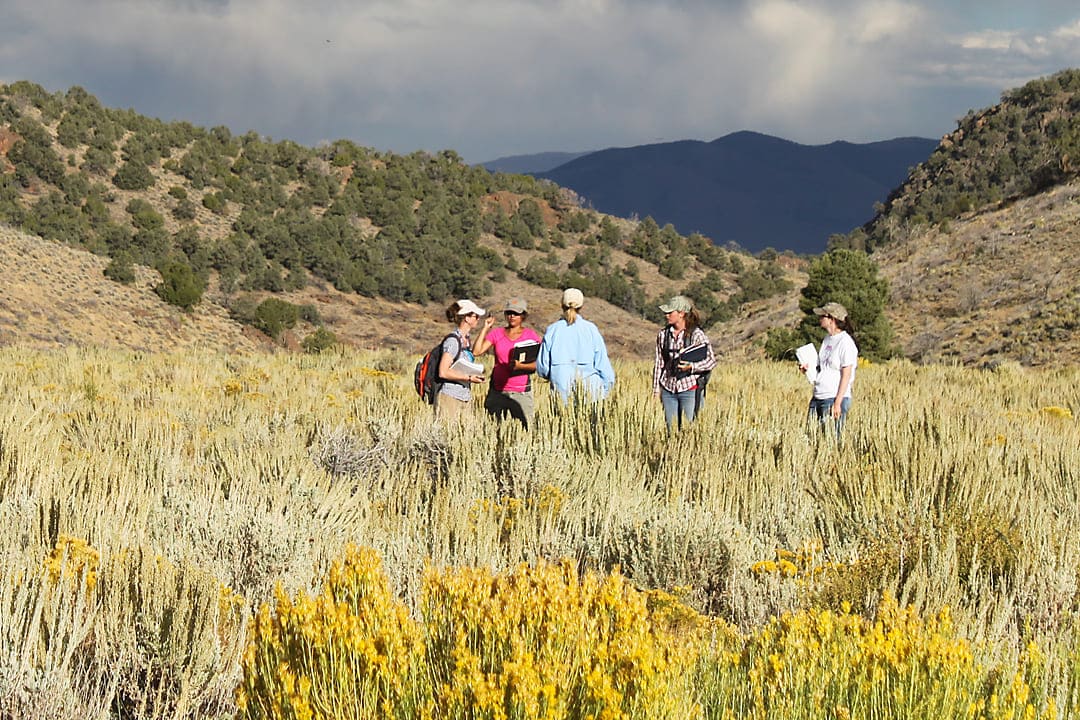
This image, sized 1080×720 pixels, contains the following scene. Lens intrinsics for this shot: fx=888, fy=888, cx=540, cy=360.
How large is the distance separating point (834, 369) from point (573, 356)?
2.17 metres

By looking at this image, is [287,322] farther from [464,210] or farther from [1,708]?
[1,708]

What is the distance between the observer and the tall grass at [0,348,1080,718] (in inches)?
104

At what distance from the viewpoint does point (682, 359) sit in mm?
6902

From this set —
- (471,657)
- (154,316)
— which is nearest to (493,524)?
(471,657)

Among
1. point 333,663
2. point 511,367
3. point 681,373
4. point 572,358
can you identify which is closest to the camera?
point 333,663

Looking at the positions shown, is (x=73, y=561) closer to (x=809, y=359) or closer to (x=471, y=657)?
(x=471, y=657)

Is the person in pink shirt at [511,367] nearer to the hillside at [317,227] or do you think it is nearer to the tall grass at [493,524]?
the tall grass at [493,524]

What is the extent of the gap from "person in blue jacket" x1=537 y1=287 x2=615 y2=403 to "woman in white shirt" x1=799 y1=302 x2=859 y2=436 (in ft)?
5.66

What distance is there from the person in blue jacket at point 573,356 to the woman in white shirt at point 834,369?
1725mm

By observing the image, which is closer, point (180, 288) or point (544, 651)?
point (544, 651)

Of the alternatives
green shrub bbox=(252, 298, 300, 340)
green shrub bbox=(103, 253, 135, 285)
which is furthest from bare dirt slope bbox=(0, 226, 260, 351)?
green shrub bbox=(252, 298, 300, 340)

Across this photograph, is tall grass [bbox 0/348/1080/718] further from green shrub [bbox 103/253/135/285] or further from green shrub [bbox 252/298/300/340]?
green shrub [bbox 103/253/135/285]

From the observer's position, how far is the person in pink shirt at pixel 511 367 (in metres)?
6.56

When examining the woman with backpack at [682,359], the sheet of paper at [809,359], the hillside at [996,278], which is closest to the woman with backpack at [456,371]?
the woman with backpack at [682,359]
